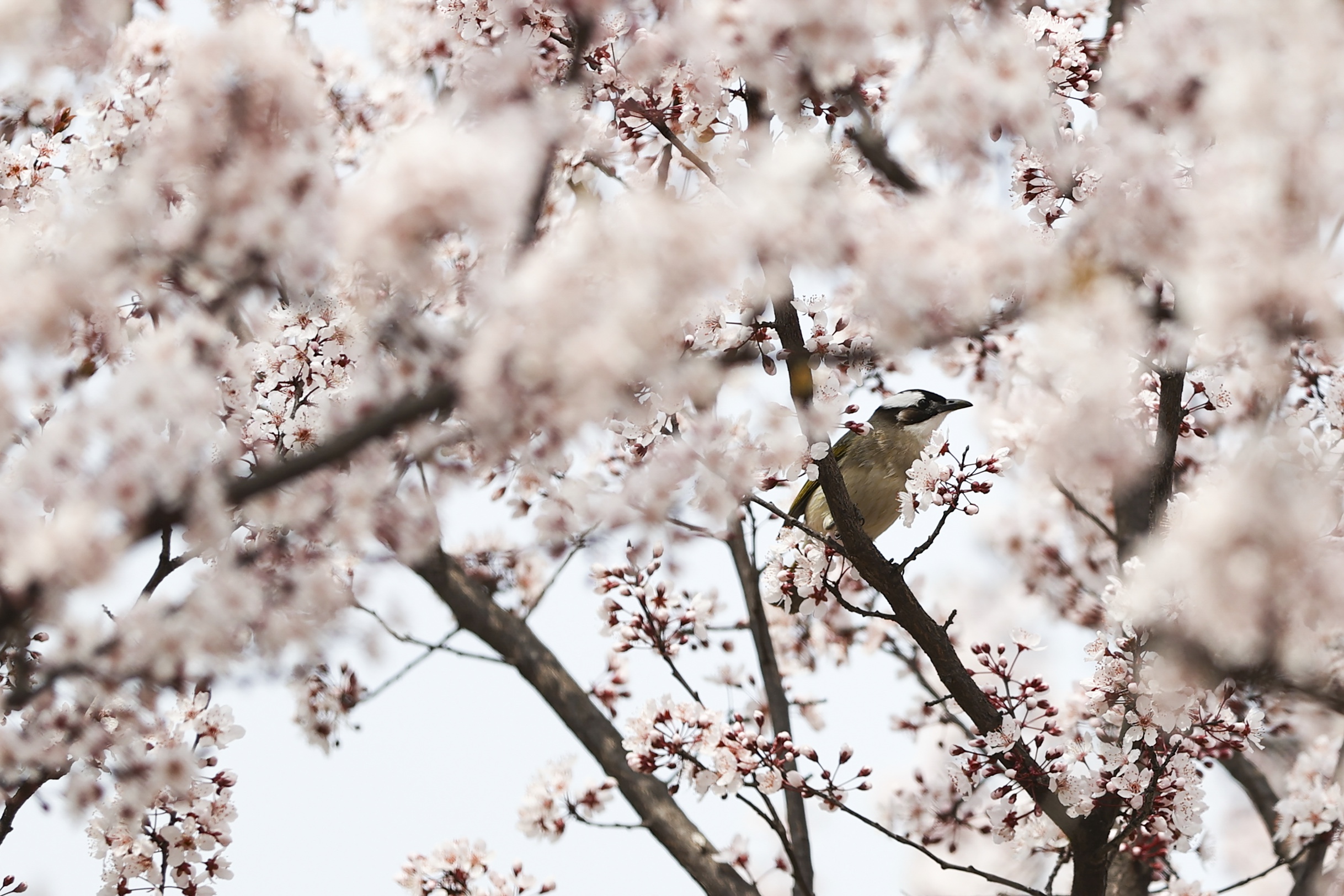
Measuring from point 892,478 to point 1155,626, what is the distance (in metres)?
2.68

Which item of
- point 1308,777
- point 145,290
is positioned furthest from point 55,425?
point 1308,777

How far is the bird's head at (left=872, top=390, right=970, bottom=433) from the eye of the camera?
7.38 meters

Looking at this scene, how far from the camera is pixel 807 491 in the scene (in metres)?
7.29

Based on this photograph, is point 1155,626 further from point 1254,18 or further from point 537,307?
point 537,307

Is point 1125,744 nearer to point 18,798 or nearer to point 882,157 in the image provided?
point 882,157

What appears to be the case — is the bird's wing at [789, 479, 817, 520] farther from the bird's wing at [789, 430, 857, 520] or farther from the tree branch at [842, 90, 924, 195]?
the tree branch at [842, 90, 924, 195]

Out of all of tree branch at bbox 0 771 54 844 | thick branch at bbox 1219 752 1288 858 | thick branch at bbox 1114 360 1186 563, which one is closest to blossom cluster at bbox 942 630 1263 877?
thick branch at bbox 1114 360 1186 563

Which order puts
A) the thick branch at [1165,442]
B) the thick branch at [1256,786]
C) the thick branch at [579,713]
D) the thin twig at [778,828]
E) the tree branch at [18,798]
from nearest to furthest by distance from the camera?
the tree branch at [18,798], the thick branch at [1165,442], the thin twig at [778,828], the thick branch at [579,713], the thick branch at [1256,786]

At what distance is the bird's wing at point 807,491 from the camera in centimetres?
732

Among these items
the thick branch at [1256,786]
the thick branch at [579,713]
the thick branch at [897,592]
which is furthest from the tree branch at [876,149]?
the thick branch at [1256,786]

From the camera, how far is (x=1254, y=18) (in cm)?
302

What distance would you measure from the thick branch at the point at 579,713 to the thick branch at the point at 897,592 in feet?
5.16

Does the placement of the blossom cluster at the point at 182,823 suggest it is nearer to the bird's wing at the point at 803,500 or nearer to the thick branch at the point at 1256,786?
the bird's wing at the point at 803,500

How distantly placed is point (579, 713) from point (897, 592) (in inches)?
87.7
